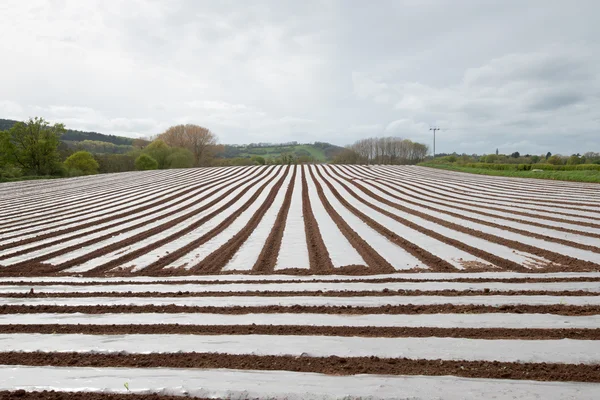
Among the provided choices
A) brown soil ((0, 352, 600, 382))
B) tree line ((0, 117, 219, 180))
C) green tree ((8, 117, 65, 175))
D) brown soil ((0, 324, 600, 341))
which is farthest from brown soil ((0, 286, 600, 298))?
green tree ((8, 117, 65, 175))

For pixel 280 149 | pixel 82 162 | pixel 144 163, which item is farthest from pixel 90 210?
pixel 280 149

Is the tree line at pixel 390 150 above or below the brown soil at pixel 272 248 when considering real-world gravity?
above

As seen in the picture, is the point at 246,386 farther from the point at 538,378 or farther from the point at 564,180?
the point at 564,180

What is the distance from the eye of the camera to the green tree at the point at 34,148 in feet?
123

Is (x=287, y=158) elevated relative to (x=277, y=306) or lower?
elevated

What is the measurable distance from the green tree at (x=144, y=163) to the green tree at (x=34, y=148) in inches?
492

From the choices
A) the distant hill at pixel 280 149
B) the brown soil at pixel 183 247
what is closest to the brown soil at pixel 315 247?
the brown soil at pixel 183 247

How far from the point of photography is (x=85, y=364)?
3.66m

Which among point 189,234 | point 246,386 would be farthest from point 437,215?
point 246,386

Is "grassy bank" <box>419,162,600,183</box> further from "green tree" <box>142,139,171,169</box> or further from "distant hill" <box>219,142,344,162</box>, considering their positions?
"distant hill" <box>219,142,344,162</box>

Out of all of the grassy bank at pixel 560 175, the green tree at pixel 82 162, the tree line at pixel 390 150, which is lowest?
the grassy bank at pixel 560 175

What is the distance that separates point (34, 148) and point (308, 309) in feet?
145

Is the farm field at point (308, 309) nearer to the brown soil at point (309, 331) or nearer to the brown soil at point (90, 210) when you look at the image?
the brown soil at point (309, 331)

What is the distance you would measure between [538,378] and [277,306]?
3.20 meters
